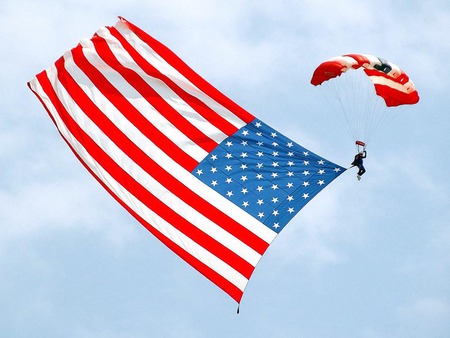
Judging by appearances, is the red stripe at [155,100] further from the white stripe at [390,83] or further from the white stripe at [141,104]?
the white stripe at [390,83]

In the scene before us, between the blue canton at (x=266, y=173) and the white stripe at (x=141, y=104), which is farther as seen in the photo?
the white stripe at (x=141, y=104)

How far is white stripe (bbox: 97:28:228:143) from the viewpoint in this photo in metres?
31.9

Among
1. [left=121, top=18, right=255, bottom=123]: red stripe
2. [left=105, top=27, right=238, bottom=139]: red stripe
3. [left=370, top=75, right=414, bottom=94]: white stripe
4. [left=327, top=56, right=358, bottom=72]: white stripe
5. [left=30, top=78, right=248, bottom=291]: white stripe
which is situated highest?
[left=370, top=75, right=414, bottom=94]: white stripe

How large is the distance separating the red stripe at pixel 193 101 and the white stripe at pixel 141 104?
523 millimetres

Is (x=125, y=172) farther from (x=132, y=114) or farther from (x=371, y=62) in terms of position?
(x=371, y=62)

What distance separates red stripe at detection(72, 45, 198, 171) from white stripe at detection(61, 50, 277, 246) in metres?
0.10

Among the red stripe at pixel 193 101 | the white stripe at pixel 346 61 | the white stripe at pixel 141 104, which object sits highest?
the white stripe at pixel 346 61

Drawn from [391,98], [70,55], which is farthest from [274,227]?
[70,55]

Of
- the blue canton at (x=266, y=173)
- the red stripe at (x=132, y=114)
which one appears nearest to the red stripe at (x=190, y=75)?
the blue canton at (x=266, y=173)

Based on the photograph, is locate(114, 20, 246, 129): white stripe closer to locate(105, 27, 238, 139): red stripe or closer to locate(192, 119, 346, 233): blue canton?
locate(105, 27, 238, 139): red stripe

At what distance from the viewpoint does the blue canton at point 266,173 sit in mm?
30891

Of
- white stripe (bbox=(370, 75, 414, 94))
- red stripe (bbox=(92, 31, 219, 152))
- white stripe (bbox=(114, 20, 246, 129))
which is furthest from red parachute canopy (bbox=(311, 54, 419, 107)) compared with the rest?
red stripe (bbox=(92, 31, 219, 152))

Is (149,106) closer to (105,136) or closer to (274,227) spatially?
(105,136)

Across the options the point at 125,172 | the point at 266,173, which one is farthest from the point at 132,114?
the point at 266,173
